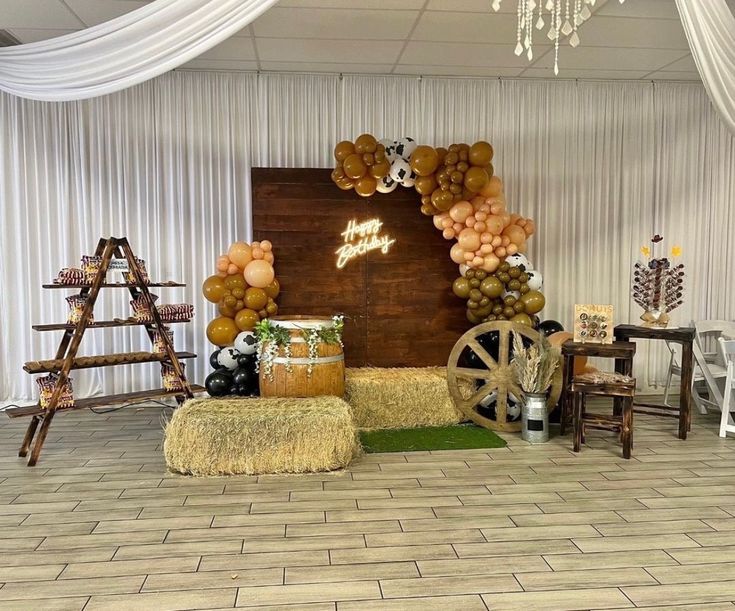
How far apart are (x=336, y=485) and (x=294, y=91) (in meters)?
3.92

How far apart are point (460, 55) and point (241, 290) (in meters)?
2.86

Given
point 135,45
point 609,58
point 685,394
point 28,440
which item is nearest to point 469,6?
point 609,58

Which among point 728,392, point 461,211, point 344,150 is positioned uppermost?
point 344,150

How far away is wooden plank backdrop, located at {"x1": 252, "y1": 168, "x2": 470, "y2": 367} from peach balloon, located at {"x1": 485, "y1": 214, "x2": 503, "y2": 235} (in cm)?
55

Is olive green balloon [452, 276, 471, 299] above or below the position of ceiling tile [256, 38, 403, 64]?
below

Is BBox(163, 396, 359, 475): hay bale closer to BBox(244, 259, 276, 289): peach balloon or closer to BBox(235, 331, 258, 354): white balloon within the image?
BBox(235, 331, 258, 354): white balloon

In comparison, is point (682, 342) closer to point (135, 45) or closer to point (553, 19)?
point (553, 19)

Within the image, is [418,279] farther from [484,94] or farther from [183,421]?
[183,421]

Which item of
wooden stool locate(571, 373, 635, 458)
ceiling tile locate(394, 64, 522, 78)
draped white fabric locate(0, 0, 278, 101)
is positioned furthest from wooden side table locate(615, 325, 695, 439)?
draped white fabric locate(0, 0, 278, 101)

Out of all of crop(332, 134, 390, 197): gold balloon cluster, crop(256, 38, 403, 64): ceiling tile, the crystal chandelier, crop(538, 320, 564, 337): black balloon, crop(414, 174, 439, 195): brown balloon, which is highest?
crop(256, 38, 403, 64): ceiling tile

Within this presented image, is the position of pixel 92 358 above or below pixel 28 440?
above

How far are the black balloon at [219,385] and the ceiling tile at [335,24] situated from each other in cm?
278

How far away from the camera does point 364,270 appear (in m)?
5.74

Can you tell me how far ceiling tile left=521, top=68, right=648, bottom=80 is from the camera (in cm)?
609
